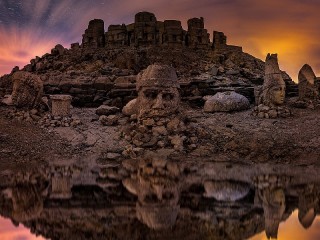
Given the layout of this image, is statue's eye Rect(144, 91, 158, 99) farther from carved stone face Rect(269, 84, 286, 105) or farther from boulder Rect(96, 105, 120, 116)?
carved stone face Rect(269, 84, 286, 105)

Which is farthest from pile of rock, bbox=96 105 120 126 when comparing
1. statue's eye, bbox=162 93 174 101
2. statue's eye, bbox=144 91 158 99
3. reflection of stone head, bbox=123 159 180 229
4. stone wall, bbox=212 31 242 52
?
stone wall, bbox=212 31 242 52

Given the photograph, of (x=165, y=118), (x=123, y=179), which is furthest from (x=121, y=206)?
(x=165, y=118)

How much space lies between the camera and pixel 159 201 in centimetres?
600

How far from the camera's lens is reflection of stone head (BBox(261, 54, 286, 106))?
14.3 metres

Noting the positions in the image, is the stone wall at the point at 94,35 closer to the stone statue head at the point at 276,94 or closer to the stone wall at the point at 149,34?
the stone wall at the point at 149,34

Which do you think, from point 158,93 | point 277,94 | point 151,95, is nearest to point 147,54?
point 277,94

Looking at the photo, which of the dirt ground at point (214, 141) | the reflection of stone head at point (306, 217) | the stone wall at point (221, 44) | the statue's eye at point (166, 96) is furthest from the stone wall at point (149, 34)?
the reflection of stone head at point (306, 217)

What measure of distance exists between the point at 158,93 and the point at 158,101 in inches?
11.4

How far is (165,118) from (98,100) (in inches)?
240

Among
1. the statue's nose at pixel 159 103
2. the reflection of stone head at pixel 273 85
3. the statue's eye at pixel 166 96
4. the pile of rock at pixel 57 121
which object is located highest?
the reflection of stone head at pixel 273 85

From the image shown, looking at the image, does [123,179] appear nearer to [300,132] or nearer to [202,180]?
[202,180]

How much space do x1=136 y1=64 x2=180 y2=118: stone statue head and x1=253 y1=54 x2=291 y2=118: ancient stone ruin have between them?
346 centimetres

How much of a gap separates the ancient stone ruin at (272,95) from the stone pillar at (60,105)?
7096 mm

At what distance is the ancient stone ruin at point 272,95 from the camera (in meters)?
13.7
